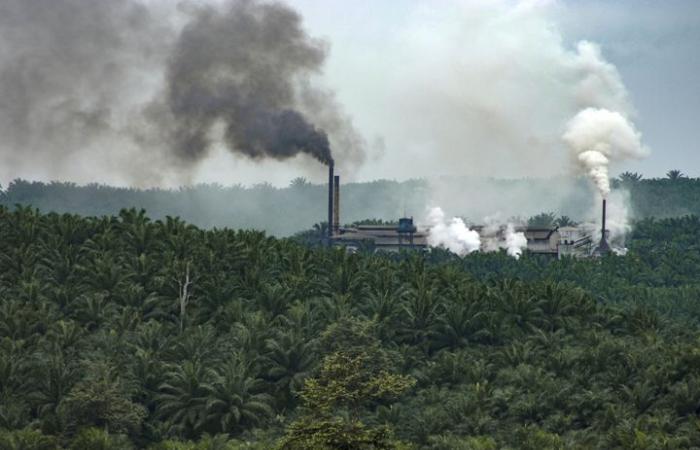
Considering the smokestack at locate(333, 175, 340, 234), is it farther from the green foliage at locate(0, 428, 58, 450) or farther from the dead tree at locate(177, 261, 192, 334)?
the green foliage at locate(0, 428, 58, 450)

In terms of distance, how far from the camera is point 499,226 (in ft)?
646

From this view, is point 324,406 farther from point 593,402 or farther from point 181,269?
point 181,269

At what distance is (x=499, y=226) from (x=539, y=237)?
811cm

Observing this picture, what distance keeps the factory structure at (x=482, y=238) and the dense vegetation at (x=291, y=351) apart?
70.8 m

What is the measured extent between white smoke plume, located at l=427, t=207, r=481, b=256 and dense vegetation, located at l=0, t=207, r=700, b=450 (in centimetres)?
7805

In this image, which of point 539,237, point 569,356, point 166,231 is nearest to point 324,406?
point 569,356

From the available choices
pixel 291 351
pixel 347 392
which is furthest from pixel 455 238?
pixel 347 392

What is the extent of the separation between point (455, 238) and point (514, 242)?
26.8 feet

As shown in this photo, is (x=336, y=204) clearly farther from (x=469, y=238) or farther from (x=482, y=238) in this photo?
(x=482, y=238)

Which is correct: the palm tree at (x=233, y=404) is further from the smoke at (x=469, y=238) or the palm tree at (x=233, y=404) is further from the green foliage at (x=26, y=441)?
the smoke at (x=469, y=238)

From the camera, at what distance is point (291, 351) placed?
8488 cm

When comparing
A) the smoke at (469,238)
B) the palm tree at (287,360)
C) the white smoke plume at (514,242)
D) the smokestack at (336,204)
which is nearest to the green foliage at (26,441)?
the palm tree at (287,360)

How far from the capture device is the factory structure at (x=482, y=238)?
593 feet

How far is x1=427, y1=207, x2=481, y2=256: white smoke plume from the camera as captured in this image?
186375mm
